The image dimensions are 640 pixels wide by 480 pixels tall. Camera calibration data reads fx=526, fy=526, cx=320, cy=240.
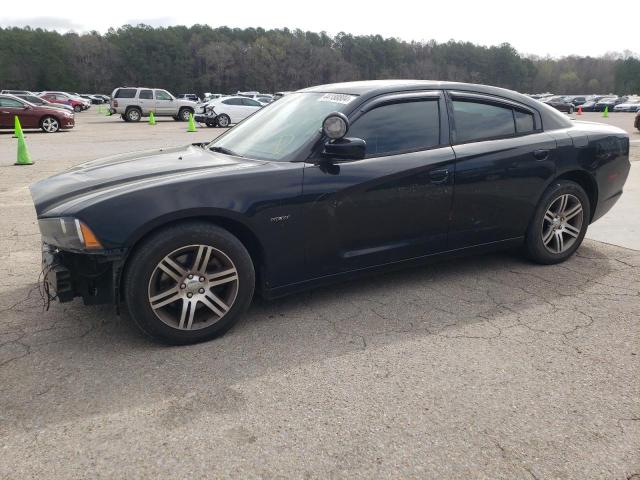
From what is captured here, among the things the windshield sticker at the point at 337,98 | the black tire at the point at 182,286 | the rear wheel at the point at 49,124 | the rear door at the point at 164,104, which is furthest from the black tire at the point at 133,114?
the black tire at the point at 182,286

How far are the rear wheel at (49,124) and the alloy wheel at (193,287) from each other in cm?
1964

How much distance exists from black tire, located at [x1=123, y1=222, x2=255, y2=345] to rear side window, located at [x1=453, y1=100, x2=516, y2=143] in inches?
76.6

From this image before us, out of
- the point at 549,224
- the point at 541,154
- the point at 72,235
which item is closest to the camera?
the point at 72,235

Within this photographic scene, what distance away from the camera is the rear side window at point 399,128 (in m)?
3.69

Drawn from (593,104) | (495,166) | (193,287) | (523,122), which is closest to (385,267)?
(495,166)

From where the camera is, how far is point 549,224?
15.0 ft

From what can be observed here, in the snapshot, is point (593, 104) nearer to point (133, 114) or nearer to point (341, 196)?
point (133, 114)

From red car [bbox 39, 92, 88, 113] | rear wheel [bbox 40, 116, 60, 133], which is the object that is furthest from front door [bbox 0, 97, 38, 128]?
red car [bbox 39, 92, 88, 113]

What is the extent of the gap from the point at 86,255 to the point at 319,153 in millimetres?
1554

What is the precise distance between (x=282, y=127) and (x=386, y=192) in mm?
931

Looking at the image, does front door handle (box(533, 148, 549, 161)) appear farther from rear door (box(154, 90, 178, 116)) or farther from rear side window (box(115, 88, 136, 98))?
rear side window (box(115, 88, 136, 98))

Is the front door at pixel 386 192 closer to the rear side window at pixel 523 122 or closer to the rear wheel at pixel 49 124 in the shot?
the rear side window at pixel 523 122

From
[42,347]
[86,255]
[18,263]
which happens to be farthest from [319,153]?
[18,263]

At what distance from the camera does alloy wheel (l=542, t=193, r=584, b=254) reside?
15.0 ft
